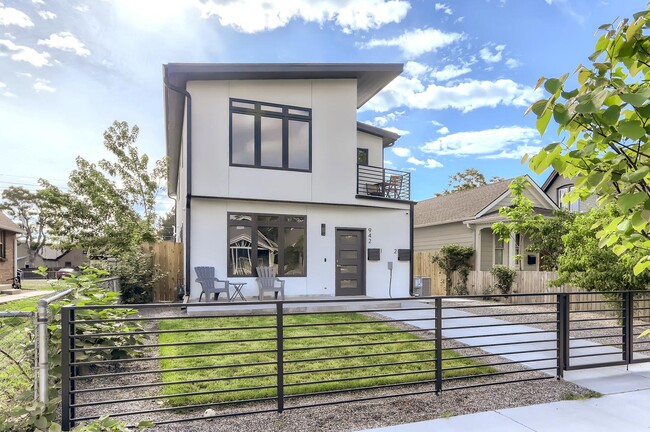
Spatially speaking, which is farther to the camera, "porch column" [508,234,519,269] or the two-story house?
"porch column" [508,234,519,269]

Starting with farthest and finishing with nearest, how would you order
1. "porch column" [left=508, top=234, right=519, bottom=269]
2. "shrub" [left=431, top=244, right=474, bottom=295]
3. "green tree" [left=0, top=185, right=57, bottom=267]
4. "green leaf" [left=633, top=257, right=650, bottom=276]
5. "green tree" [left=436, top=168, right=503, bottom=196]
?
"green tree" [left=0, top=185, right=57, bottom=267] → "green tree" [left=436, top=168, right=503, bottom=196] → "shrub" [left=431, top=244, right=474, bottom=295] → "porch column" [left=508, top=234, right=519, bottom=269] → "green leaf" [left=633, top=257, right=650, bottom=276]

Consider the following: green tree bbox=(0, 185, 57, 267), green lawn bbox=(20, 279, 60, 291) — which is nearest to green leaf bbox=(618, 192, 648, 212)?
green lawn bbox=(20, 279, 60, 291)

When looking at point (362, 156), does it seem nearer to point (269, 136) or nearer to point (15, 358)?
point (269, 136)

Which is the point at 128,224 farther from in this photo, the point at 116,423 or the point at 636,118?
the point at 636,118

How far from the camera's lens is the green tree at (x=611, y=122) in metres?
1.36

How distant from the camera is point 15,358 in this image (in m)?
3.88

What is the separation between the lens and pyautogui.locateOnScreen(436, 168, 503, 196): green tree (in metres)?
36.5

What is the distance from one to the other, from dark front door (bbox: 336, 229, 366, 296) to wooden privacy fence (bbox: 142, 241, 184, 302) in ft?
16.2

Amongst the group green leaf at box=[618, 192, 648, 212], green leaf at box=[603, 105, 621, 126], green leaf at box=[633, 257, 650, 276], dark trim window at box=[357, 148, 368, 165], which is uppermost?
dark trim window at box=[357, 148, 368, 165]

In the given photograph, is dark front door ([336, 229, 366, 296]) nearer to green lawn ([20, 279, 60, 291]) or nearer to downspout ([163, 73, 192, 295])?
downspout ([163, 73, 192, 295])

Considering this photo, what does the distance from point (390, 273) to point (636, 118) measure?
11708 mm

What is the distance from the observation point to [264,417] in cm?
371

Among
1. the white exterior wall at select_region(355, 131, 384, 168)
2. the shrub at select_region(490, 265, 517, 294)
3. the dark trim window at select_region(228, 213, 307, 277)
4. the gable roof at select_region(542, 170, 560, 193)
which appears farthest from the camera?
the gable roof at select_region(542, 170, 560, 193)

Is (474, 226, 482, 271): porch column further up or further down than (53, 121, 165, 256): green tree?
further down
